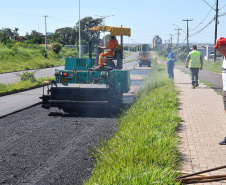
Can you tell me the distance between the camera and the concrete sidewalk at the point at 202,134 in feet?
19.1

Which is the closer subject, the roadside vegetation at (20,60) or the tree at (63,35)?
the roadside vegetation at (20,60)

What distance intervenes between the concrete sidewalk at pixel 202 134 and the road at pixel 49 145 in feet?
5.20

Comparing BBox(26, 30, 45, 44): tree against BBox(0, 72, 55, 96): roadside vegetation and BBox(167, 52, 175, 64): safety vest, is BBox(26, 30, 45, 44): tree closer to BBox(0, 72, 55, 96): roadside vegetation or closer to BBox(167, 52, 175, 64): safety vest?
BBox(0, 72, 55, 96): roadside vegetation

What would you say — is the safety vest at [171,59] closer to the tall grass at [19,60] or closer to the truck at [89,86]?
the truck at [89,86]

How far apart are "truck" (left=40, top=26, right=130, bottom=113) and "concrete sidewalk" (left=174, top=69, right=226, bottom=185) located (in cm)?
204

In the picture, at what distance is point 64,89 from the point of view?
1128cm

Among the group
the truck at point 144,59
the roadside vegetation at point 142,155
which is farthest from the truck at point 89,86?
the truck at point 144,59

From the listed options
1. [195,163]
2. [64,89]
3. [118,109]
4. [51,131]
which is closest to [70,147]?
[51,131]

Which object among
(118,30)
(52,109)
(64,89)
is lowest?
(52,109)

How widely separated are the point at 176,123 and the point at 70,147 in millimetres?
2405

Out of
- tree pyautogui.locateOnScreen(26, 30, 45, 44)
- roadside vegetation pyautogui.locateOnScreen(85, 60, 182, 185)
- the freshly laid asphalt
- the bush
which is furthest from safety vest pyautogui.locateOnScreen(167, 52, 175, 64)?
tree pyautogui.locateOnScreen(26, 30, 45, 44)

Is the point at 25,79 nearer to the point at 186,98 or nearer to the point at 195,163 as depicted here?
the point at 186,98

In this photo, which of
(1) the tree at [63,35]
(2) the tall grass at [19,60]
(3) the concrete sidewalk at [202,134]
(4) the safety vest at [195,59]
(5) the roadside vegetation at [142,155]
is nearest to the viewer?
(5) the roadside vegetation at [142,155]

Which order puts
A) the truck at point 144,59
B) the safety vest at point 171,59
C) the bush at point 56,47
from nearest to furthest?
the safety vest at point 171,59
the truck at point 144,59
the bush at point 56,47
